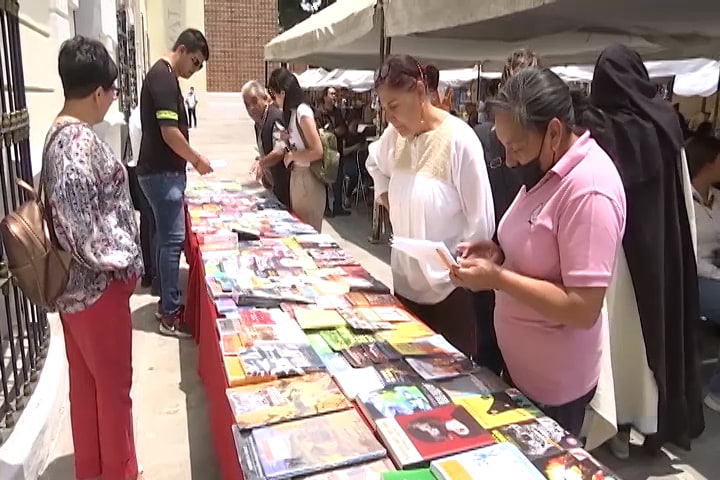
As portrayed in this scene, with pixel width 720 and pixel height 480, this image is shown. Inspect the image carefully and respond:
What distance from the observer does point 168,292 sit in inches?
154

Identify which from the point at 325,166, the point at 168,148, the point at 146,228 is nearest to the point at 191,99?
the point at 146,228

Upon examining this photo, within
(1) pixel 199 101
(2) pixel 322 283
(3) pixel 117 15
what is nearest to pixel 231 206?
→ (2) pixel 322 283

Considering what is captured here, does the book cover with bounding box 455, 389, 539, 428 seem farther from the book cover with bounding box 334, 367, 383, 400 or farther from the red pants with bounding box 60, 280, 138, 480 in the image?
the red pants with bounding box 60, 280, 138, 480

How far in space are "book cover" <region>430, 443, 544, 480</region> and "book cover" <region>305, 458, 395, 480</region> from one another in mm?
104

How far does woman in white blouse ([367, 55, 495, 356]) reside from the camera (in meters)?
2.10

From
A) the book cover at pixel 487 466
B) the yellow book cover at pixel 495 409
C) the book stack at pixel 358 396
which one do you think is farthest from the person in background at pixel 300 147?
the book cover at pixel 487 466

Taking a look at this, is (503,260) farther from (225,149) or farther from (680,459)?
(225,149)

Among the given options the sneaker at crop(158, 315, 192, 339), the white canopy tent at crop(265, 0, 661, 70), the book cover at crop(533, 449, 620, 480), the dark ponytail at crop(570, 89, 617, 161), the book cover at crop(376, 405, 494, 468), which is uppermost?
the white canopy tent at crop(265, 0, 661, 70)

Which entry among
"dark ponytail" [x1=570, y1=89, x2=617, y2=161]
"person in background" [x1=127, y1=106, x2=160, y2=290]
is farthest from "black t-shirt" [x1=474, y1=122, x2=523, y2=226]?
"person in background" [x1=127, y1=106, x2=160, y2=290]

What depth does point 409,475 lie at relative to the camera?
125 cm

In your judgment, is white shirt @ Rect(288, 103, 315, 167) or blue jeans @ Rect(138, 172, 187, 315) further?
white shirt @ Rect(288, 103, 315, 167)

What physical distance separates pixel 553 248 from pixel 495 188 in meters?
1.40

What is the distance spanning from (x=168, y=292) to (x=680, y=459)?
2908mm

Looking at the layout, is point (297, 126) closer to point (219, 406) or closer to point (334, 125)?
point (219, 406)
